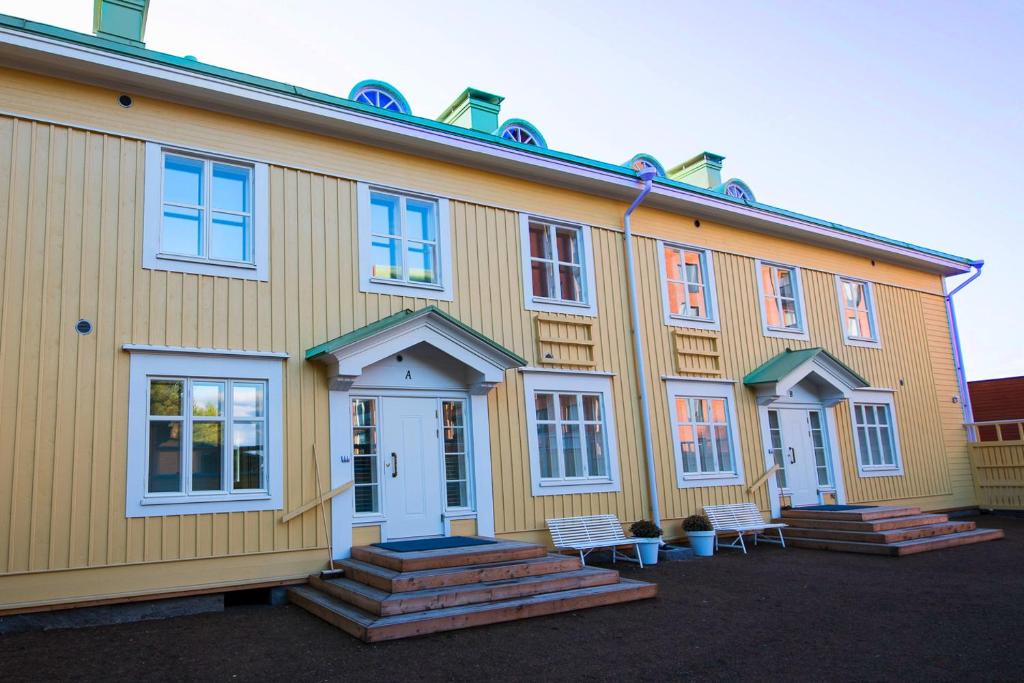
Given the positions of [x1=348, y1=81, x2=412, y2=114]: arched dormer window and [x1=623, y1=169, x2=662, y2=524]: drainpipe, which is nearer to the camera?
[x1=348, y1=81, x2=412, y2=114]: arched dormer window

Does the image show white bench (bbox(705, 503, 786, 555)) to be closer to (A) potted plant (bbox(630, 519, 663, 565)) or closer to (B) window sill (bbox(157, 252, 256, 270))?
(A) potted plant (bbox(630, 519, 663, 565))

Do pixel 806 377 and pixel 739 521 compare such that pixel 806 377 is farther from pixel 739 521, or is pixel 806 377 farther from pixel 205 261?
pixel 205 261

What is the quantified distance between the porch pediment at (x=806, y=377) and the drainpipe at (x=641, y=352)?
253 cm

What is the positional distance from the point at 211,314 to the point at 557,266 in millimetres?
5315

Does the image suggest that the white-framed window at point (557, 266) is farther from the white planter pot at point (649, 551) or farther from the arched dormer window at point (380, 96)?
the white planter pot at point (649, 551)

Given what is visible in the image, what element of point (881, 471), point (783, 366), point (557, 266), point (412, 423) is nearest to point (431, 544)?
point (412, 423)

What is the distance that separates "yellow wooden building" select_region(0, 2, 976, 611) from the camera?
7980 millimetres

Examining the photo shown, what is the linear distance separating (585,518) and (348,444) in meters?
3.74

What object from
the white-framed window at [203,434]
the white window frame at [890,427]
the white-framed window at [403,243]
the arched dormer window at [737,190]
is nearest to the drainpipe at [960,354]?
the white window frame at [890,427]

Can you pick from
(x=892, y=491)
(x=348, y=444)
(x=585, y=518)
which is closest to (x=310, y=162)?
(x=348, y=444)

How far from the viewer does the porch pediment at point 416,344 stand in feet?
29.9

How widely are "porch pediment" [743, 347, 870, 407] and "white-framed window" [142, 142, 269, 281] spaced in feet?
28.7

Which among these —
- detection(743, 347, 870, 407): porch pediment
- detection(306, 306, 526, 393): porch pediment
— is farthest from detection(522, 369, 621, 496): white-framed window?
detection(743, 347, 870, 407): porch pediment

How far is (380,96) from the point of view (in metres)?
11.0
